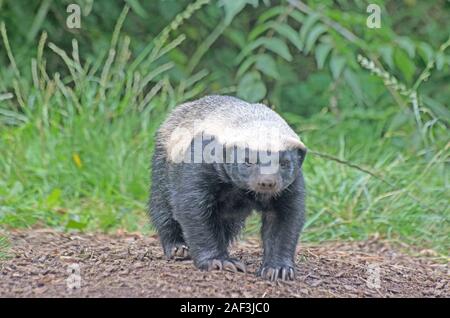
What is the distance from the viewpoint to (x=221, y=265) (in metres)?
5.02

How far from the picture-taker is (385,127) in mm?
9086

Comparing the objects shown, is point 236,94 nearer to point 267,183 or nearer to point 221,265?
point 221,265

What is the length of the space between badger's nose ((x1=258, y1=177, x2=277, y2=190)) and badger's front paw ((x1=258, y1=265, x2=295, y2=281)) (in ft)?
1.52

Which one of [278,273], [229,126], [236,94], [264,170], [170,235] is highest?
[236,94]

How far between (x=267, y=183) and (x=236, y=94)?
4077 mm

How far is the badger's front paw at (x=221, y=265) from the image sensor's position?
503 cm

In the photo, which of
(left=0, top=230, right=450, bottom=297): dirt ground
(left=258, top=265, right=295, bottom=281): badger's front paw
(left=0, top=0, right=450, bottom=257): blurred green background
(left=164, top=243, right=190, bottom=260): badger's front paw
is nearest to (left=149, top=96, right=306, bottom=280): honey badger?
(left=258, top=265, right=295, bottom=281): badger's front paw

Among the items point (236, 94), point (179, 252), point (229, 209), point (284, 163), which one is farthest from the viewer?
point (236, 94)

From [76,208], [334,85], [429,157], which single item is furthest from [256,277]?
[334,85]

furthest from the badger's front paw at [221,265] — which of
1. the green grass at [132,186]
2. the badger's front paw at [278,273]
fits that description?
the green grass at [132,186]

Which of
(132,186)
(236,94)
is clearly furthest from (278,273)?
(236,94)

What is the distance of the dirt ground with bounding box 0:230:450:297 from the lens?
15.1 feet

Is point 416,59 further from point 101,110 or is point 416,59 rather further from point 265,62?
point 101,110

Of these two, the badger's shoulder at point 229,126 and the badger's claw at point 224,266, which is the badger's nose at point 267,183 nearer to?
the badger's shoulder at point 229,126
